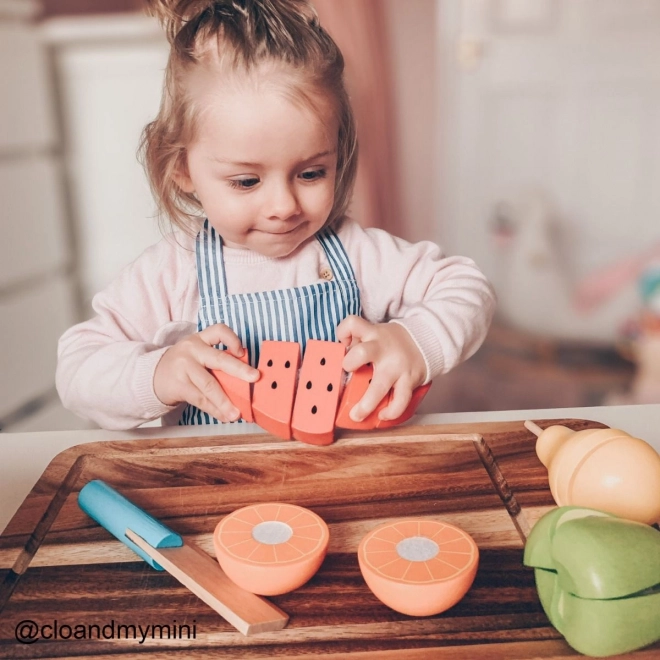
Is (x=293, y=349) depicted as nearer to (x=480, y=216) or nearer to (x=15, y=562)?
(x=15, y=562)

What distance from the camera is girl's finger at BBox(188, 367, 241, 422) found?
652 millimetres

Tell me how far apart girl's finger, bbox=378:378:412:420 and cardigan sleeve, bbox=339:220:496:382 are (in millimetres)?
105

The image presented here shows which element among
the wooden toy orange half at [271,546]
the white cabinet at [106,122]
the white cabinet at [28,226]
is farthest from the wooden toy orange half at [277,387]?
the white cabinet at [28,226]

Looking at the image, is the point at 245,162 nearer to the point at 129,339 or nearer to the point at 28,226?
the point at 129,339

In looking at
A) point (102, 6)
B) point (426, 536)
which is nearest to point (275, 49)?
point (426, 536)

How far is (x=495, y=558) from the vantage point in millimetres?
519

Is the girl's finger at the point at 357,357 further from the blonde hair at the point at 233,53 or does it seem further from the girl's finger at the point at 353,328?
the blonde hair at the point at 233,53

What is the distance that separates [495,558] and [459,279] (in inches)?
14.0

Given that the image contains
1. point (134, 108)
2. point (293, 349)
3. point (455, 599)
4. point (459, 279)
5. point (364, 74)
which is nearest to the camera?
point (455, 599)

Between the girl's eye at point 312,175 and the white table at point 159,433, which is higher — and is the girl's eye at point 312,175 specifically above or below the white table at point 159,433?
above

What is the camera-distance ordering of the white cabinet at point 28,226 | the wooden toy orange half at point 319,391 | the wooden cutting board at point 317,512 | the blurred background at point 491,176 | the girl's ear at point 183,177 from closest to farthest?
the wooden cutting board at point 317,512 < the wooden toy orange half at point 319,391 < the girl's ear at point 183,177 < the white cabinet at point 28,226 < the blurred background at point 491,176

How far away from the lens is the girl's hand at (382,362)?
2.10 feet

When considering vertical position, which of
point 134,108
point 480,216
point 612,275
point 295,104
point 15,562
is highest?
point 295,104

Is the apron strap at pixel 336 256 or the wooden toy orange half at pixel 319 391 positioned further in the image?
the apron strap at pixel 336 256
